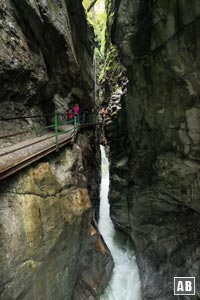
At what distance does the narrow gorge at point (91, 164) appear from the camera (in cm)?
538

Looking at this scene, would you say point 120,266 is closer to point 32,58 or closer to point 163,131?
point 163,131

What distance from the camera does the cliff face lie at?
798cm

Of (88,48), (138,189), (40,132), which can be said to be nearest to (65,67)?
(40,132)

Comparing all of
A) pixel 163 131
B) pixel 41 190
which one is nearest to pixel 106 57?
pixel 163 131

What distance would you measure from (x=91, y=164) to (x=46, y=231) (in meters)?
8.82

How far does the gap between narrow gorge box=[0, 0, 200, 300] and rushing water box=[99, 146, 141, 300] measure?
0.06 metres

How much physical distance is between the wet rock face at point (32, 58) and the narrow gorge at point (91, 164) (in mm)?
45

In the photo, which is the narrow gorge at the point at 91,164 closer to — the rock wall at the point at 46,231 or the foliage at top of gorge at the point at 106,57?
the rock wall at the point at 46,231

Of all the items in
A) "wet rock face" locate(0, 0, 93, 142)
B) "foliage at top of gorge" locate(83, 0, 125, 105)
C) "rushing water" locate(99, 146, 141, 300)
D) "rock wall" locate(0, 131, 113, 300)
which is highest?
"foliage at top of gorge" locate(83, 0, 125, 105)

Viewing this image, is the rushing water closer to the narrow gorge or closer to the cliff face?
the narrow gorge

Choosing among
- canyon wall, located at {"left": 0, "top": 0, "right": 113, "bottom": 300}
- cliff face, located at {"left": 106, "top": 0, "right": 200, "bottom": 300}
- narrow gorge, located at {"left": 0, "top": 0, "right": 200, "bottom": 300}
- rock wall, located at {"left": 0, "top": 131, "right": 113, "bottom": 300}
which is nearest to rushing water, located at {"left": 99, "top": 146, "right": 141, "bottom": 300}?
narrow gorge, located at {"left": 0, "top": 0, "right": 200, "bottom": 300}

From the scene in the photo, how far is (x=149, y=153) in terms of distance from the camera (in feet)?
37.6

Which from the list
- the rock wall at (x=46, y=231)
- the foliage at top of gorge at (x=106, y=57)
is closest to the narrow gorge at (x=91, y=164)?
the rock wall at (x=46, y=231)

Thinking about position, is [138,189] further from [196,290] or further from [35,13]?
[35,13]
